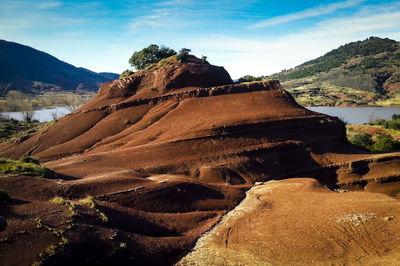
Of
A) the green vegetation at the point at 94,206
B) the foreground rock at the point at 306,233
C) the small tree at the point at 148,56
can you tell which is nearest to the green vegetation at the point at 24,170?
the green vegetation at the point at 94,206

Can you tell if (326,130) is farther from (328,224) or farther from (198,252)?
(198,252)

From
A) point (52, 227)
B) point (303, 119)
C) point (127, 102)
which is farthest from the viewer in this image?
point (127, 102)

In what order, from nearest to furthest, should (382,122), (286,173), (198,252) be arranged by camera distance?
(198,252)
(286,173)
(382,122)

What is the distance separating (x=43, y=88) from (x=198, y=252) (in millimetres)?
185422

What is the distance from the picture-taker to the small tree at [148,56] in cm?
5600

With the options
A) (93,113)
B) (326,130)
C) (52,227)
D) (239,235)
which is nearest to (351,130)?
(326,130)

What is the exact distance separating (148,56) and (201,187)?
42232 mm

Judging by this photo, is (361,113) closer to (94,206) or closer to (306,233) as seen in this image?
(306,233)

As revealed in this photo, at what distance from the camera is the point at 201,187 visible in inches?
781

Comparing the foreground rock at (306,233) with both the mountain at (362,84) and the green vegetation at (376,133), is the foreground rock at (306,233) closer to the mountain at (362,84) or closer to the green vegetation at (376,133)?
the green vegetation at (376,133)

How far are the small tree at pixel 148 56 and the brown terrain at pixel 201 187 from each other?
51.5 ft

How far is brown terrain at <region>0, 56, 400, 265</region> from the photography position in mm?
11664

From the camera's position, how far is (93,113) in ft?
135

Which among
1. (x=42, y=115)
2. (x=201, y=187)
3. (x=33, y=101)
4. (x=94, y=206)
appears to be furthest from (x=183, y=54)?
(x=33, y=101)
